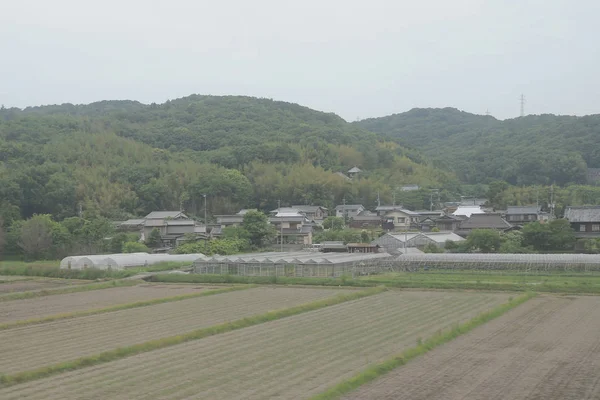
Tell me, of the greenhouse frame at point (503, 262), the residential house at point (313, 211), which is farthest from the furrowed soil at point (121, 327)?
the residential house at point (313, 211)

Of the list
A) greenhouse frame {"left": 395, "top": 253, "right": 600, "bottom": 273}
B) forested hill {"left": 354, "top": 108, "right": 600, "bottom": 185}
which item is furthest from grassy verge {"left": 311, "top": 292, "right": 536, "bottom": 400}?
forested hill {"left": 354, "top": 108, "right": 600, "bottom": 185}

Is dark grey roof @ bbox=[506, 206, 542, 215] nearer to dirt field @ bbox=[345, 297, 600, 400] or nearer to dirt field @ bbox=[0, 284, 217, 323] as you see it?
dirt field @ bbox=[0, 284, 217, 323]

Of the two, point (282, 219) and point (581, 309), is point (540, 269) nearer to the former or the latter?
point (581, 309)

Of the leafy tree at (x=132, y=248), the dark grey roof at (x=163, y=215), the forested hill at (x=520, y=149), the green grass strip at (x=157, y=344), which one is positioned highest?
the forested hill at (x=520, y=149)

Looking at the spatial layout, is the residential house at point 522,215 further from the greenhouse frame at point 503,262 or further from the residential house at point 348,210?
the greenhouse frame at point 503,262

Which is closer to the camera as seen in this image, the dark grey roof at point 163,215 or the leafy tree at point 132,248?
the leafy tree at point 132,248

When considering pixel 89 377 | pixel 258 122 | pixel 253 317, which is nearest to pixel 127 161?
pixel 258 122
